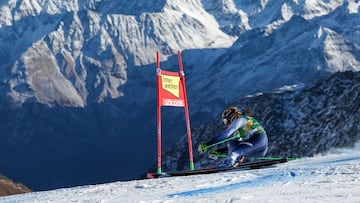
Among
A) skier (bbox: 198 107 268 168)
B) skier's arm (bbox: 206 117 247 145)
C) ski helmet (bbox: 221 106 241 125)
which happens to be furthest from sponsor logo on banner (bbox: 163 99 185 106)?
skier's arm (bbox: 206 117 247 145)

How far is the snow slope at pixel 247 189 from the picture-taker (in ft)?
29.0

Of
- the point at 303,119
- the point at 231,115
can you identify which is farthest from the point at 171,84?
the point at 303,119

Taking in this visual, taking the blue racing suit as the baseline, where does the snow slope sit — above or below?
below

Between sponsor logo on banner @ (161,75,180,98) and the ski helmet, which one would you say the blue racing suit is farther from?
sponsor logo on banner @ (161,75,180,98)

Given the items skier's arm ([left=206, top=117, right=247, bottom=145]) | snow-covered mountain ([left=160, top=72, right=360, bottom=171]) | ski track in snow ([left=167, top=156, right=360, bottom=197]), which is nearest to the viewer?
ski track in snow ([left=167, top=156, right=360, bottom=197])

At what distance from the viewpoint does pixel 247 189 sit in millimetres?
10109

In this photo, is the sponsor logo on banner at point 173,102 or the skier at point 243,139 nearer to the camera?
the skier at point 243,139

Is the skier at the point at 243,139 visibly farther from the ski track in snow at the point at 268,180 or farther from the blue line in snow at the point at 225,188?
the blue line in snow at the point at 225,188

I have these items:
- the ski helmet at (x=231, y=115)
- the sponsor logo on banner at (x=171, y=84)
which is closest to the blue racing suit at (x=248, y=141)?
the ski helmet at (x=231, y=115)

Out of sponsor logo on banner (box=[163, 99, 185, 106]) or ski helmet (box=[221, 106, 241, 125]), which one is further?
sponsor logo on banner (box=[163, 99, 185, 106])

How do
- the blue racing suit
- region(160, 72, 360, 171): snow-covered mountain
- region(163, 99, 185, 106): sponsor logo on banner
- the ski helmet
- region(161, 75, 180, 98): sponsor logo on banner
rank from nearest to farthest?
1. the ski helmet
2. the blue racing suit
3. region(163, 99, 185, 106): sponsor logo on banner
4. region(161, 75, 180, 98): sponsor logo on banner
5. region(160, 72, 360, 171): snow-covered mountain

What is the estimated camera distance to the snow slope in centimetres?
885

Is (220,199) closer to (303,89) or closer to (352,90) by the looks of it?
(352,90)

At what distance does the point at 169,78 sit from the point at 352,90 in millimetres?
30554
